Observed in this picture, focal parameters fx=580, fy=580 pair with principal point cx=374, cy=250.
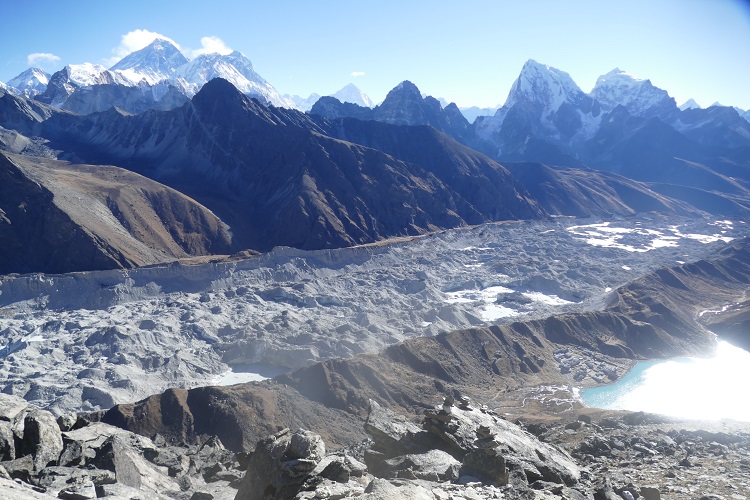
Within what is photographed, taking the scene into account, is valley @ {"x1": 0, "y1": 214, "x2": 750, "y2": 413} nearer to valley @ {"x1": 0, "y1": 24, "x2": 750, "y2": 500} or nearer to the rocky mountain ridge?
valley @ {"x1": 0, "y1": 24, "x2": 750, "y2": 500}

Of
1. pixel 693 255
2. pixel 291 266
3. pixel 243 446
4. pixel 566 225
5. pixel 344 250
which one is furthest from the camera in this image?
pixel 566 225

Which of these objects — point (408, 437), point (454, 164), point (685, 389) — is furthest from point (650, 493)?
point (454, 164)

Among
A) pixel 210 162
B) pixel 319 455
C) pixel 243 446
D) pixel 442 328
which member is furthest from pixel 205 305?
pixel 210 162

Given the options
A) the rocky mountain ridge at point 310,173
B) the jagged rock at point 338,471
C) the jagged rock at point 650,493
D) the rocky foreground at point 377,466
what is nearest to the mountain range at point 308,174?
the rocky mountain ridge at point 310,173

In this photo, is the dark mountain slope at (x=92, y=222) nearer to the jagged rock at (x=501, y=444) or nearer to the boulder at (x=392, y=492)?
the jagged rock at (x=501, y=444)

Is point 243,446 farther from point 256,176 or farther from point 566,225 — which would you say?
point 566,225

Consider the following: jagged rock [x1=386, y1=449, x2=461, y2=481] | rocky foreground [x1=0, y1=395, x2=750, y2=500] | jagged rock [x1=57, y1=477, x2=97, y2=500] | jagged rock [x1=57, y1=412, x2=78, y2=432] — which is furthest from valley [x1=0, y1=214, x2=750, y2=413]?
jagged rock [x1=386, y1=449, x2=461, y2=481]
